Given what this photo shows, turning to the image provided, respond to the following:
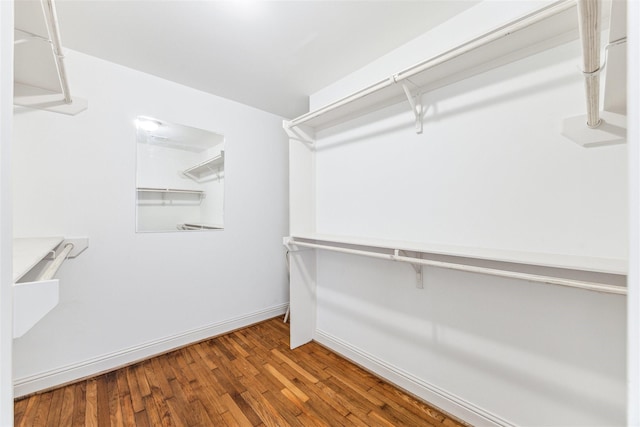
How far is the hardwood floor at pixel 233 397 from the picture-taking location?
1473mm

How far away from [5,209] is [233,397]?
5.74 feet

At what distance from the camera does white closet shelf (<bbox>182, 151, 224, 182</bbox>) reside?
2446 millimetres

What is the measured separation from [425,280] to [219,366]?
5.65 feet

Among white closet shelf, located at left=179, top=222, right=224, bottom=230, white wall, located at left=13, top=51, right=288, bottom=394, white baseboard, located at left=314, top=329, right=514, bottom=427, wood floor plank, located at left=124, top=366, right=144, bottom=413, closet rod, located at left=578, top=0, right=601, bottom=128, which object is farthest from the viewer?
white closet shelf, located at left=179, top=222, right=224, bottom=230

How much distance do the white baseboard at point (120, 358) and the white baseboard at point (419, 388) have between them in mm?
1064

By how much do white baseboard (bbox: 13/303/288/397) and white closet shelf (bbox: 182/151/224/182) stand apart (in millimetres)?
1477

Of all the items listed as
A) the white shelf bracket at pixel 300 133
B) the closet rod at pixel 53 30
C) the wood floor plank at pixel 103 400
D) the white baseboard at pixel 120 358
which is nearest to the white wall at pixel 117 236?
the white baseboard at pixel 120 358

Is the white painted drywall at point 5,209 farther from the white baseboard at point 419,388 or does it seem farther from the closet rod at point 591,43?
the white baseboard at point 419,388

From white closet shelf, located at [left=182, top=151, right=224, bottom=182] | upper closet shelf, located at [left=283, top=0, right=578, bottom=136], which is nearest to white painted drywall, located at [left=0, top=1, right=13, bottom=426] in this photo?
upper closet shelf, located at [left=283, top=0, right=578, bottom=136]

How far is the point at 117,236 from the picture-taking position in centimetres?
199

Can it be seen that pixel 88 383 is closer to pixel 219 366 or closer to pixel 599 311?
pixel 219 366

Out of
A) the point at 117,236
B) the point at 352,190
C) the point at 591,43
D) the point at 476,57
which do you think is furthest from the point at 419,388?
the point at 117,236

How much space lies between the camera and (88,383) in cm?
178

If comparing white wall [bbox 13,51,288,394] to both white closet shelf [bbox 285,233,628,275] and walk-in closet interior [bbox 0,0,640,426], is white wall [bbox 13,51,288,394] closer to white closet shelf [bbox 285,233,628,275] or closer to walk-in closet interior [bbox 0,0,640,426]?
walk-in closet interior [bbox 0,0,640,426]
